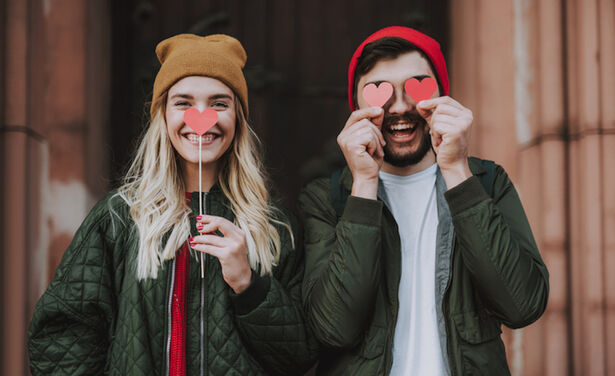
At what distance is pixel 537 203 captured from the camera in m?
2.82

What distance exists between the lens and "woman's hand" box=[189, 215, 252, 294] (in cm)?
167

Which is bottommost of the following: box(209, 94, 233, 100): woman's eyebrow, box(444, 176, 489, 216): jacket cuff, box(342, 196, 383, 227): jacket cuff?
box(342, 196, 383, 227): jacket cuff

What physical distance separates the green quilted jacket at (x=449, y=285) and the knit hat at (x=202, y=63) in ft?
1.96

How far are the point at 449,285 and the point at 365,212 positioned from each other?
1.14ft

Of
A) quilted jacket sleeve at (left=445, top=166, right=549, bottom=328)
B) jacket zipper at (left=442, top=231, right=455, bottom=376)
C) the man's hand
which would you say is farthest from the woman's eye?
jacket zipper at (left=442, top=231, right=455, bottom=376)

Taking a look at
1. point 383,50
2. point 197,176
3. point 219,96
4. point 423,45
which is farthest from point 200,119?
point 423,45

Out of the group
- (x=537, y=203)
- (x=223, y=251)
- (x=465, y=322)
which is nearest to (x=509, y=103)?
(x=537, y=203)

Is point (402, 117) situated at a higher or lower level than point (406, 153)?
higher

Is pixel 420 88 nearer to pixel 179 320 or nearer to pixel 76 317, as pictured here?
pixel 179 320

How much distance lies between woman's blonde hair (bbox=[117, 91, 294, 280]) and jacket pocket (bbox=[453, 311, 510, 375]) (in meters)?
0.64

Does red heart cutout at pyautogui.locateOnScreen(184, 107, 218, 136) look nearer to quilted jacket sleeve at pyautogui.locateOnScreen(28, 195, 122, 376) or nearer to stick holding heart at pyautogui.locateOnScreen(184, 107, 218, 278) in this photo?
stick holding heart at pyautogui.locateOnScreen(184, 107, 218, 278)

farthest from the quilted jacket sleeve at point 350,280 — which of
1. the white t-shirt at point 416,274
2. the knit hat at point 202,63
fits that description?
the knit hat at point 202,63

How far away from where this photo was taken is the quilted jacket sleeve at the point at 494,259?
1.64m

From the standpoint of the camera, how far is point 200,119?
1.80 metres
